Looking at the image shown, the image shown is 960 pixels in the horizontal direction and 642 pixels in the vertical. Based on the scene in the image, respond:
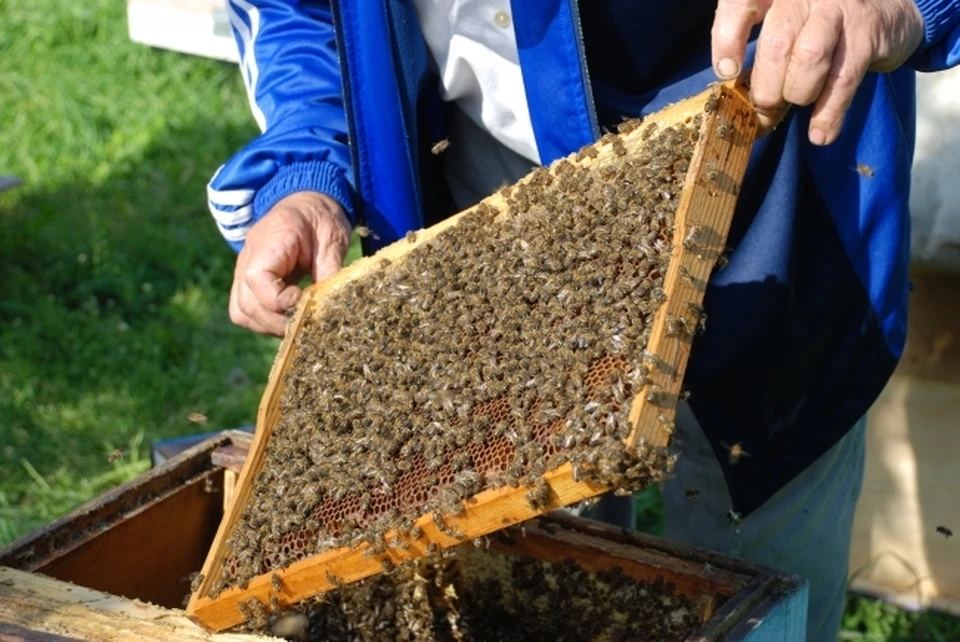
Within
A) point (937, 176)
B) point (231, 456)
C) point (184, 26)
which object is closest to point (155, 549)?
point (231, 456)

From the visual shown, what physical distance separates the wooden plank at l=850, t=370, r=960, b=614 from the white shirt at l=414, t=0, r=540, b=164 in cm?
199

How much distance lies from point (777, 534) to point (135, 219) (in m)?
5.60

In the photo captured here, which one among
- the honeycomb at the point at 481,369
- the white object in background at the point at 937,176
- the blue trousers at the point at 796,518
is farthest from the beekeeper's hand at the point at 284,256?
the white object in background at the point at 937,176

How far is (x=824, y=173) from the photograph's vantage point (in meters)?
2.88

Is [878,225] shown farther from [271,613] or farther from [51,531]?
[51,531]

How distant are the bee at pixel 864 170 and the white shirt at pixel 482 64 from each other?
817mm

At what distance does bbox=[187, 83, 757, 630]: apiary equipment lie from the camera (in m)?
2.05

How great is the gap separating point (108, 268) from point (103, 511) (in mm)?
4549

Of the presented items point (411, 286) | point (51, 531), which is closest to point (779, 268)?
point (411, 286)

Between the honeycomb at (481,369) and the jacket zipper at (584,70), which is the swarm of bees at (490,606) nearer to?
the honeycomb at (481,369)

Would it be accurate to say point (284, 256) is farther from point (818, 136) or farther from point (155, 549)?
point (818, 136)

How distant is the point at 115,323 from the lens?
22.0ft

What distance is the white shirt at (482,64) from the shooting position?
3072 millimetres

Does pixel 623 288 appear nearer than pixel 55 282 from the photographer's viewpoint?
Yes
